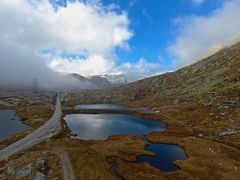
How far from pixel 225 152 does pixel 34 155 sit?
7343cm

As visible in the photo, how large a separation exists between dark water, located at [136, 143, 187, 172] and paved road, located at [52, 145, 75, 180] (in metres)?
26.1

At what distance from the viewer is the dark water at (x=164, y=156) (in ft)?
255

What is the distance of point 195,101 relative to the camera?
190250 millimetres

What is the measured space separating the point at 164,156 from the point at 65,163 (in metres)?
38.5

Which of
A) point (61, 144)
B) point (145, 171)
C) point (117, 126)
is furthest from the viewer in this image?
point (117, 126)

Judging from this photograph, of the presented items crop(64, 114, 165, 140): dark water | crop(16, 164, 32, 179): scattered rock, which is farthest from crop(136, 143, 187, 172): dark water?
crop(16, 164, 32, 179): scattered rock

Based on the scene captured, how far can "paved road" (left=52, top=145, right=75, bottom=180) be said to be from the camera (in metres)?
65.9

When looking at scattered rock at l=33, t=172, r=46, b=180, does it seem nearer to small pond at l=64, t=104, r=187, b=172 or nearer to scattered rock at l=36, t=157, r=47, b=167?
scattered rock at l=36, t=157, r=47, b=167

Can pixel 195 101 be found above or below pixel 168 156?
above

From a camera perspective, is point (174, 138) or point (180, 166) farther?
point (174, 138)

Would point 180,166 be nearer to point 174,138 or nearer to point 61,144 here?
point 174,138

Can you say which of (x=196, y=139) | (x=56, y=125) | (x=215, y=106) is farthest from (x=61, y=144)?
(x=215, y=106)

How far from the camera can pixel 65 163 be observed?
75.4m

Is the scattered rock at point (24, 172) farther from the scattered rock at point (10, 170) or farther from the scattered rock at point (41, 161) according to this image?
the scattered rock at point (41, 161)
